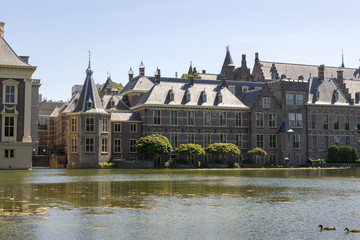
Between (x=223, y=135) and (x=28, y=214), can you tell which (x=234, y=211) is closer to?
(x=28, y=214)

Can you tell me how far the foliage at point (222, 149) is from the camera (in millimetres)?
71562

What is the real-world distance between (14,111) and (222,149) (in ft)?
93.6

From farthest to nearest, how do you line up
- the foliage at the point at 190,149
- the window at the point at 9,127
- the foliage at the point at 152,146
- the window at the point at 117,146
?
1. the window at the point at 117,146
2. the foliage at the point at 190,149
3. the foliage at the point at 152,146
4. the window at the point at 9,127

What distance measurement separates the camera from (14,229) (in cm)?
1452

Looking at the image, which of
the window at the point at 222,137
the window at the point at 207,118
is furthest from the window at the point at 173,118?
the window at the point at 222,137

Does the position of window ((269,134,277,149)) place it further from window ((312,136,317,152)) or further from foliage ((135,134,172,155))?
foliage ((135,134,172,155))

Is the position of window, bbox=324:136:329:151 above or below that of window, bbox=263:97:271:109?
below

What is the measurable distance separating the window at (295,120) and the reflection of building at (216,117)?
0.15 meters

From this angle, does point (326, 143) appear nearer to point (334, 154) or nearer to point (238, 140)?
point (334, 154)

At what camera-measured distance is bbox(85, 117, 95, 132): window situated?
67688 millimetres

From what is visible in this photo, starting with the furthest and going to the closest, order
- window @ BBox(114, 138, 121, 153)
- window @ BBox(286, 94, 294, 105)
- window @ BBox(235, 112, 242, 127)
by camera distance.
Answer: window @ BBox(286, 94, 294, 105), window @ BBox(235, 112, 242, 127), window @ BBox(114, 138, 121, 153)

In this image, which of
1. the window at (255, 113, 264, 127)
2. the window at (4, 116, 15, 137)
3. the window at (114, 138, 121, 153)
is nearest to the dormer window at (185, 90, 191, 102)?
the window at (255, 113, 264, 127)

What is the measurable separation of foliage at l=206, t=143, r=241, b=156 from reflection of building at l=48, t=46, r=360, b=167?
13.1 ft

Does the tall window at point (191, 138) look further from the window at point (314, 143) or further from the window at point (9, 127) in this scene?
the window at point (9, 127)
